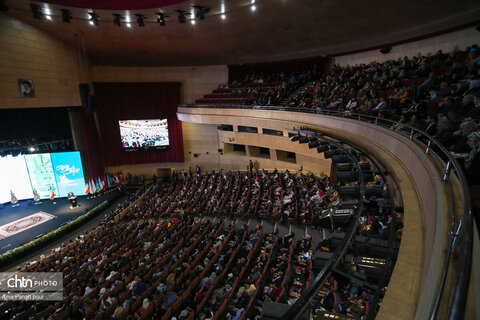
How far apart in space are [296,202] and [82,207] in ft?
42.3

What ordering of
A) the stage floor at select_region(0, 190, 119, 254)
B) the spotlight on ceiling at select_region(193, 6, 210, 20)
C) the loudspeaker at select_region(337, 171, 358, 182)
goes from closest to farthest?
the loudspeaker at select_region(337, 171, 358, 182), the spotlight on ceiling at select_region(193, 6, 210, 20), the stage floor at select_region(0, 190, 119, 254)

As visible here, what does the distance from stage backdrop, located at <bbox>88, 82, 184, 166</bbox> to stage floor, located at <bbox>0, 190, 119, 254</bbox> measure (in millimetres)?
4384

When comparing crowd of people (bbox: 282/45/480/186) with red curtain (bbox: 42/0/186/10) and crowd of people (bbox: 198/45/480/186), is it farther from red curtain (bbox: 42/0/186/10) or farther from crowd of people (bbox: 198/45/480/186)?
red curtain (bbox: 42/0/186/10)

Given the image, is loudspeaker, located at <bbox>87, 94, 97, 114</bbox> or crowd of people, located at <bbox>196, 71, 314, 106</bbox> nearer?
loudspeaker, located at <bbox>87, 94, 97, 114</bbox>

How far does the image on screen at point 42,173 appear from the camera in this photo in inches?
583

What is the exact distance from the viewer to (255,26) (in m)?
12.0

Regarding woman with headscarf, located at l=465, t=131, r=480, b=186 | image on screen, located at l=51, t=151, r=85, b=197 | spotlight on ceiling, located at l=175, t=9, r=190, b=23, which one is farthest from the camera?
image on screen, located at l=51, t=151, r=85, b=197

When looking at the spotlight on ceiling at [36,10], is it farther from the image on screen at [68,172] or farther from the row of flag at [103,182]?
the row of flag at [103,182]

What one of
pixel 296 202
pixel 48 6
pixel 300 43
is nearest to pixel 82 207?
pixel 48 6

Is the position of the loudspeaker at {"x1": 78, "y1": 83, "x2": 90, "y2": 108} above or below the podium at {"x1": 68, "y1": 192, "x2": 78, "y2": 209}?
above

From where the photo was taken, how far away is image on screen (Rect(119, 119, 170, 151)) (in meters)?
19.4

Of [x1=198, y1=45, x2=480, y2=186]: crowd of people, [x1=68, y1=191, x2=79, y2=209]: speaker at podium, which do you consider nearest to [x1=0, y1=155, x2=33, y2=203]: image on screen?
[x1=68, y1=191, x2=79, y2=209]: speaker at podium

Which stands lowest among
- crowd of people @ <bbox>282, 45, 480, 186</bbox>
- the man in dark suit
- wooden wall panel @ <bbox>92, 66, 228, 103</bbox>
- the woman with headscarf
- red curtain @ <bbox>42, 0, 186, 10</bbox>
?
the woman with headscarf

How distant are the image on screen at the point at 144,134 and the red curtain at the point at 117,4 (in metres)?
10.0
